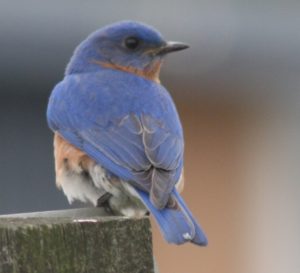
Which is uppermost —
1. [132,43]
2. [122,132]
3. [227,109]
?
[132,43]

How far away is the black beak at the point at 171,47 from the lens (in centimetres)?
559

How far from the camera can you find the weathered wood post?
242cm

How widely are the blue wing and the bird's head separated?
0.14 metres

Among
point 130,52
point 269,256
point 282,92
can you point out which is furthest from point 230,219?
point 130,52

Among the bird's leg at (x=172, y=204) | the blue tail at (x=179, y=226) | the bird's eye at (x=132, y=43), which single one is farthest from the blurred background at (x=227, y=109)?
the blue tail at (x=179, y=226)

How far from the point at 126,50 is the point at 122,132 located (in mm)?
1009

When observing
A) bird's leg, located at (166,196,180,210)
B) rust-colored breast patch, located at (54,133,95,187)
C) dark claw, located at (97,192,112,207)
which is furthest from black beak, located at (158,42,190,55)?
bird's leg, located at (166,196,180,210)

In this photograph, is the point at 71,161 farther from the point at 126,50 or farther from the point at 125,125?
the point at 126,50

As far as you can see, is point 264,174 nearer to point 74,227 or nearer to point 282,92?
point 282,92

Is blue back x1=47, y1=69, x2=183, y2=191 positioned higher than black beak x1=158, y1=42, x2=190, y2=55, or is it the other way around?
black beak x1=158, y1=42, x2=190, y2=55

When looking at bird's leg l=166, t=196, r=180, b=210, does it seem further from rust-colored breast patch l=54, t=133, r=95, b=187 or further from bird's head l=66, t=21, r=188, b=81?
bird's head l=66, t=21, r=188, b=81

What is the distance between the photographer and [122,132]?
488 cm

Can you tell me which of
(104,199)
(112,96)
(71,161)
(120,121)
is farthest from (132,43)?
(104,199)

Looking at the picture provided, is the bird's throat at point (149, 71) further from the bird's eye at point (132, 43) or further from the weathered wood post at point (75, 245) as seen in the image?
the weathered wood post at point (75, 245)
